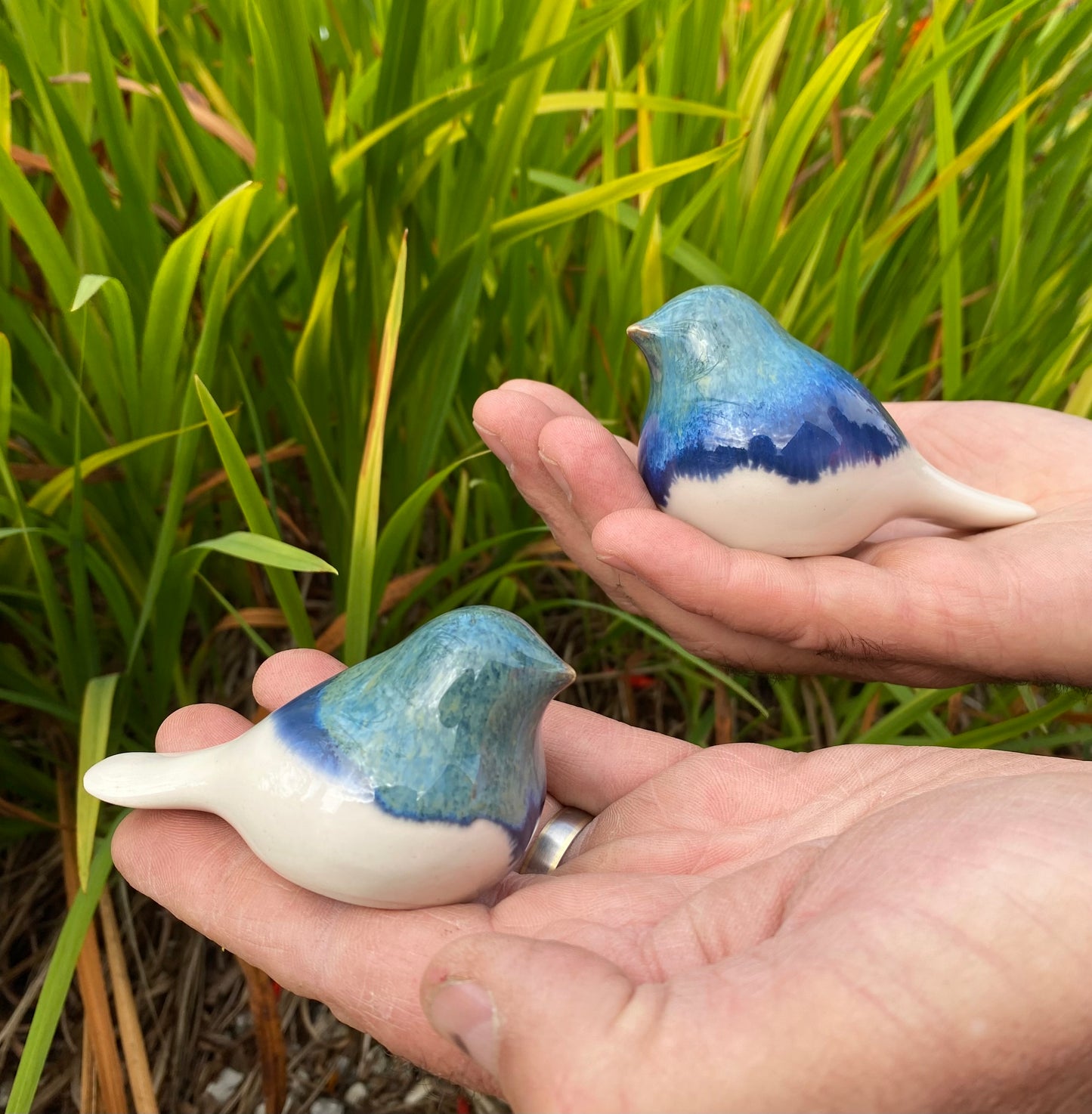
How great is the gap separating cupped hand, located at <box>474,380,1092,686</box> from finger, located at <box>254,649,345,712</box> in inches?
9.1

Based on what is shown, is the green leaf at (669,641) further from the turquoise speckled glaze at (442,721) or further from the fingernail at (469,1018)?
the fingernail at (469,1018)

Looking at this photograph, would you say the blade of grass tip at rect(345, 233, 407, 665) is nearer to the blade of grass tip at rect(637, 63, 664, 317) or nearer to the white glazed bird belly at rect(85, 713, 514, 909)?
the white glazed bird belly at rect(85, 713, 514, 909)

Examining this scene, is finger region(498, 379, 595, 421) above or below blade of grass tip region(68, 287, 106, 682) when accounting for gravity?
above

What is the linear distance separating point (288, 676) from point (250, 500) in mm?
138

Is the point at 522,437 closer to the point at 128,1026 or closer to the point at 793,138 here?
the point at 793,138

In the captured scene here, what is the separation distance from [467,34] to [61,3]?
1.35 ft

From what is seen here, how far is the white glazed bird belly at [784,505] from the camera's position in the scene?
2.78ft

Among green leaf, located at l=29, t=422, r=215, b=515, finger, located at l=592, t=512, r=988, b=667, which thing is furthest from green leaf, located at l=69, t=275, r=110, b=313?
finger, located at l=592, t=512, r=988, b=667

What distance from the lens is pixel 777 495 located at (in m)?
0.84

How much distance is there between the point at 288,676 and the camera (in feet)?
2.61

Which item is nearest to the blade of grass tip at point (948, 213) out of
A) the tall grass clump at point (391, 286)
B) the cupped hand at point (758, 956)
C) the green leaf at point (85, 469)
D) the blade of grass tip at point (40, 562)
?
the tall grass clump at point (391, 286)

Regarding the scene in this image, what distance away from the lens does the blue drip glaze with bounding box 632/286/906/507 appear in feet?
2.77

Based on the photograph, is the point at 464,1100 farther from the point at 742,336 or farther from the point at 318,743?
the point at 742,336

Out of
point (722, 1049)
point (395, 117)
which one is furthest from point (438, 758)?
point (395, 117)
